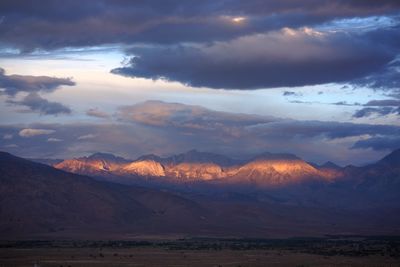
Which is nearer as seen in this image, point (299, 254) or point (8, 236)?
point (299, 254)

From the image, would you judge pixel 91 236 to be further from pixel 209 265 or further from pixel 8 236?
pixel 209 265

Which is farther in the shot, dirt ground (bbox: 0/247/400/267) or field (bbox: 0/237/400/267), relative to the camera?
field (bbox: 0/237/400/267)

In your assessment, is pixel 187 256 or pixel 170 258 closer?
pixel 170 258

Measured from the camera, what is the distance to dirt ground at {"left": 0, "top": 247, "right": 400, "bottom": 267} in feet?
335

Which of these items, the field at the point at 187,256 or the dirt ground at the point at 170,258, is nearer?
the dirt ground at the point at 170,258

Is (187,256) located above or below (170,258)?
above

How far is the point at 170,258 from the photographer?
115062 millimetres

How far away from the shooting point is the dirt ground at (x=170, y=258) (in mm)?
102000

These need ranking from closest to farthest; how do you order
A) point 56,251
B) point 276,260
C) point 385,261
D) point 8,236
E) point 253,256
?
point 385,261
point 276,260
point 253,256
point 56,251
point 8,236

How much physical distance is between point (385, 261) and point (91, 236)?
98.2 m

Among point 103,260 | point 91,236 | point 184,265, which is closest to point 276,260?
point 184,265

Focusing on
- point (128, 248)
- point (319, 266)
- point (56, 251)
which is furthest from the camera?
point (128, 248)

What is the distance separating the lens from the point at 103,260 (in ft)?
359

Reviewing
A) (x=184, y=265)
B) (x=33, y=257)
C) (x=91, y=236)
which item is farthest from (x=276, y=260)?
(x=91, y=236)
